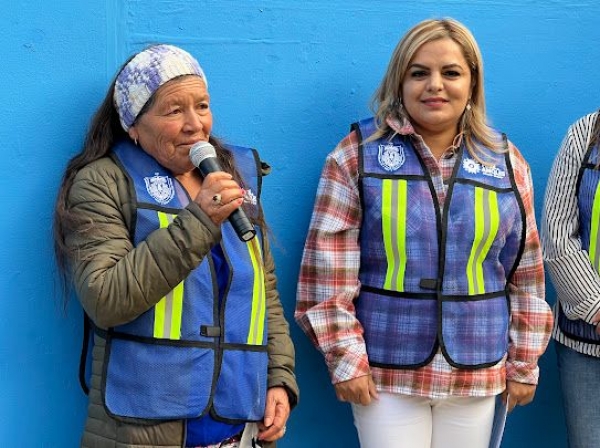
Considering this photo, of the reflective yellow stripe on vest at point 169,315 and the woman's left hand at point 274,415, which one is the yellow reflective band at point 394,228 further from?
the reflective yellow stripe on vest at point 169,315

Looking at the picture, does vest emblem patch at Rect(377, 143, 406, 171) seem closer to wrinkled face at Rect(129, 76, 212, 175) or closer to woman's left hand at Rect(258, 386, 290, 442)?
wrinkled face at Rect(129, 76, 212, 175)

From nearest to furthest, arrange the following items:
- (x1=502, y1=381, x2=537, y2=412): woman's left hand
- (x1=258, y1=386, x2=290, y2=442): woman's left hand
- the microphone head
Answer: the microphone head < (x1=258, y1=386, x2=290, y2=442): woman's left hand < (x1=502, y1=381, x2=537, y2=412): woman's left hand

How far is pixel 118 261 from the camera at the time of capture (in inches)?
95.0

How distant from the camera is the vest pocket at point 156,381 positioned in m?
2.48

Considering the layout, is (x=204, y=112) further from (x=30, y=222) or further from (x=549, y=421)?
(x=549, y=421)

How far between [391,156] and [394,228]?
236 millimetres

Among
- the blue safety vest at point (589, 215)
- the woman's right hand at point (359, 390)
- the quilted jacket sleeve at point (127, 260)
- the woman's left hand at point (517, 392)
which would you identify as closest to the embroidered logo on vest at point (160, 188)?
the quilted jacket sleeve at point (127, 260)

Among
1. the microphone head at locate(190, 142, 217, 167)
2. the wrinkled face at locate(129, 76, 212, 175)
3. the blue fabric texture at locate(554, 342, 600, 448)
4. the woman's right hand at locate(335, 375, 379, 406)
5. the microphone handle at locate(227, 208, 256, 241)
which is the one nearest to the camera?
the microphone handle at locate(227, 208, 256, 241)

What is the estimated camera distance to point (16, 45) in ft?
9.32

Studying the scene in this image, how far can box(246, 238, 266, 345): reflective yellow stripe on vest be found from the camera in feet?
8.66

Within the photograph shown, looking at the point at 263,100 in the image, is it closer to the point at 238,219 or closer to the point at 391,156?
the point at 391,156

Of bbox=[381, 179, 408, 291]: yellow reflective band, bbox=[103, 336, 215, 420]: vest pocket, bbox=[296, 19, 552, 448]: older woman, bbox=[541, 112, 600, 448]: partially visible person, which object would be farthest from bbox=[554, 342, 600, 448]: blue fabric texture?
bbox=[103, 336, 215, 420]: vest pocket

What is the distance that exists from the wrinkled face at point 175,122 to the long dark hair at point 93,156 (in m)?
0.04

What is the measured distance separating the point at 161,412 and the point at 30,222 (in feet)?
2.61
